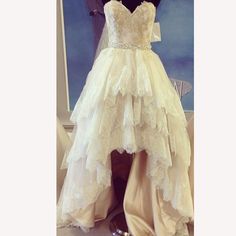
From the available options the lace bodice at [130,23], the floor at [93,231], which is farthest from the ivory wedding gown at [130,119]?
the floor at [93,231]

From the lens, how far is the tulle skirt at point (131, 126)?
1050 mm

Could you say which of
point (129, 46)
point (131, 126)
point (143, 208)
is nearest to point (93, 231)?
point (143, 208)

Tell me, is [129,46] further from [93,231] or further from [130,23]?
[93,231]

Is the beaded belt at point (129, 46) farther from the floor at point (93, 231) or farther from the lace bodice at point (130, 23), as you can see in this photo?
the floor at point (93, 231)

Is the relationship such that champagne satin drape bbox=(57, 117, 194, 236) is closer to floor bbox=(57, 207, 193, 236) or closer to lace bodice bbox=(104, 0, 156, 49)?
floor bbox=(57, 207, 193, 236)

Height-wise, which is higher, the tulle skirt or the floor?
the tulle skirt

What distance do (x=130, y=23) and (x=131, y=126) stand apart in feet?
1.23

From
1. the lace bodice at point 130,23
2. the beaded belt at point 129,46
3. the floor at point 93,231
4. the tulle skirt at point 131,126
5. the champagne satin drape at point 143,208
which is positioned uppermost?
the lace bodice at point 130,23

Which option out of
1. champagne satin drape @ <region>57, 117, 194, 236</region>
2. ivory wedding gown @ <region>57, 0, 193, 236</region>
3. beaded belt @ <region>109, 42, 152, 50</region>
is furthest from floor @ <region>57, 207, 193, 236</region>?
beaded belt @ <region>109, 42, 152, 50</region>

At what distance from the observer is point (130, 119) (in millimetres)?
1026

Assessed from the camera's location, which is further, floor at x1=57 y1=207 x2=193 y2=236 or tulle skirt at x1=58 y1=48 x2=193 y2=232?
floor at x1=57 y1=207 x2=193 y2=236

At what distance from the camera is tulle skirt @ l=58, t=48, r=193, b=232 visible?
1050 millimetres

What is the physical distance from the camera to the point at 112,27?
1.13 metres

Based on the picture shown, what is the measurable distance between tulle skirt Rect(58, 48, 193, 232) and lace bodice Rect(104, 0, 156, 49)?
0.04 m
